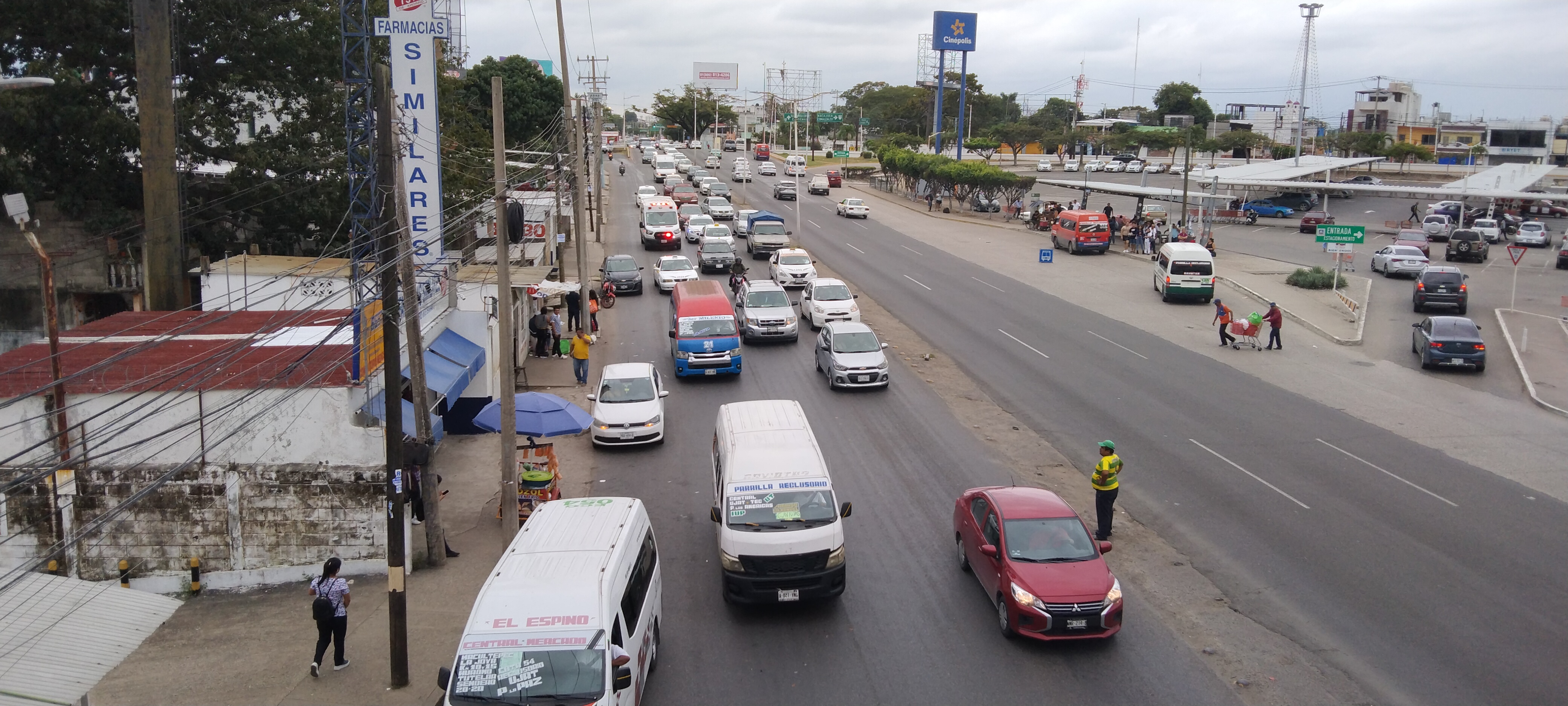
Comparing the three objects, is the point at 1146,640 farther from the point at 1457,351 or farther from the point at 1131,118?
the point at 1131,118

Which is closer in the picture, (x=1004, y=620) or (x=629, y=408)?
(x=1004, y=620)

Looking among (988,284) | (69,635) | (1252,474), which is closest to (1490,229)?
(988,284)

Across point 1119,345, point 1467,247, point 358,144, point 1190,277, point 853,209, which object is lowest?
point 1119,345

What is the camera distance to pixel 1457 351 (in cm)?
2741

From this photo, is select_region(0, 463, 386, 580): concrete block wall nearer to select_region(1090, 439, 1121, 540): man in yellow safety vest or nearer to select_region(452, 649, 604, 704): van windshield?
select_region(452, 649, 604, 704): van windshield

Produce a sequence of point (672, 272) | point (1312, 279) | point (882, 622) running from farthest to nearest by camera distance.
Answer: point (1312, 279)
point (672, 272)
point (882, 622)

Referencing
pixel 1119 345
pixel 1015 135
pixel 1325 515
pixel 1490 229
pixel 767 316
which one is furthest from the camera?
pixel 1015 135

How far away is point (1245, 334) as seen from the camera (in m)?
30.1

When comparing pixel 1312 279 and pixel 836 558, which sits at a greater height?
pixel 1312 279

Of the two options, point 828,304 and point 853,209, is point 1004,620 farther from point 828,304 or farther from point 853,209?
point 853,209

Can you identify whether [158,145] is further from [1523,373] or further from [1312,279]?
[1312,279]

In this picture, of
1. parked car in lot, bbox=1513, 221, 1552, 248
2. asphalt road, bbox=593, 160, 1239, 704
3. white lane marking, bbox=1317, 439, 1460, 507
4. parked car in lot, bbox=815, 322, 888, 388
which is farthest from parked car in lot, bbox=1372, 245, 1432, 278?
asphalt road, bbox=593, 160, 1239, 704

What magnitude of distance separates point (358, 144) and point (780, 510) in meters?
14.0

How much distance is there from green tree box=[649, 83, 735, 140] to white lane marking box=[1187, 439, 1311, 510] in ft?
444
